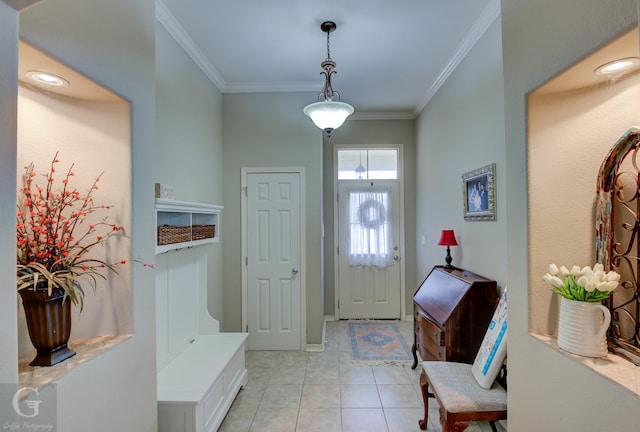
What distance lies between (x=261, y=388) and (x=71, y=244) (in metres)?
2.06

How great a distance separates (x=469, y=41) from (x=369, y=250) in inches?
111

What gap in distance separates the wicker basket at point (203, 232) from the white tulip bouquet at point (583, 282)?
2.16 metres

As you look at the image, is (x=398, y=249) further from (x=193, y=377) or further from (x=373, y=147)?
(x=193, y=377)

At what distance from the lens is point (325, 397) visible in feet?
8.50

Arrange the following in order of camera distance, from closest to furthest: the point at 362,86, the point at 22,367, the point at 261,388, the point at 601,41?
the point at 601,41 < the point at 22,367 < the point at 261,388 < the point at 362,86

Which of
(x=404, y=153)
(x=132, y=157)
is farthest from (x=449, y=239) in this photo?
(x=132, y=157)

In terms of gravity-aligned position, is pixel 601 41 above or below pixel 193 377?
above

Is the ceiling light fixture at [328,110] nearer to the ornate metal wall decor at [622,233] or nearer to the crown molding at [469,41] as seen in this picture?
the crown molding at [469,41]

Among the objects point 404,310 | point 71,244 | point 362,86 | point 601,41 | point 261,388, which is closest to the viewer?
point 601,41

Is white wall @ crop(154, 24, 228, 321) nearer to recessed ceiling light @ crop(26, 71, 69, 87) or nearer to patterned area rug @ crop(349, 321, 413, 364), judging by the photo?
recessed ceiling light @ crop(26, 71, 69, 87)

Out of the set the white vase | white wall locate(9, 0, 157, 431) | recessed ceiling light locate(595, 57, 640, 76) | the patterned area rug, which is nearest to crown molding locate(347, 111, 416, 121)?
the patterned area rug

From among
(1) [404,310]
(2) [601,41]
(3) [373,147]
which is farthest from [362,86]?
(1) [404,310]

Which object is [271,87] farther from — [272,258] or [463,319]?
[463,319]

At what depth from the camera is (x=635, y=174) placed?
1169 mm
